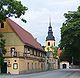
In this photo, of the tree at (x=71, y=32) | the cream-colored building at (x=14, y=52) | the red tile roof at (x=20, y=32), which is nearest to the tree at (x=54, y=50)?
the red tile roof at (x=20, y=32)

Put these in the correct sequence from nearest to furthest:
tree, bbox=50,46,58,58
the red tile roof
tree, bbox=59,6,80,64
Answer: tree, bbox=59,6,80,64, the red tile roof, tree, bbox=50,46,58,58

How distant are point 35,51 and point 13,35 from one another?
56.1ft

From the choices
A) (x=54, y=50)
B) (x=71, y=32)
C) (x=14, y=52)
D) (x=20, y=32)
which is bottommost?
(x=14, y=52)

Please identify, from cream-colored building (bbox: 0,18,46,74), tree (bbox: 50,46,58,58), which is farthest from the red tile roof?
tree (bbox: 50,46,58,58)

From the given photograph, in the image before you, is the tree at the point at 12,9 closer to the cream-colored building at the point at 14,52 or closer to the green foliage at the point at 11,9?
the green foliage at the point at 11,9

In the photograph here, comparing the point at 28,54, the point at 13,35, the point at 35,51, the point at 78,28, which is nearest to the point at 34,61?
the point at 35,51

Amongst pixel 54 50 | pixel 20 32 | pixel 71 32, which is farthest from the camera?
pixel 54 50

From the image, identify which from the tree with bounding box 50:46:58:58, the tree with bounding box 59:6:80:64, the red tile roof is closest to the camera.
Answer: the tree with bounding box 59:6:80:64

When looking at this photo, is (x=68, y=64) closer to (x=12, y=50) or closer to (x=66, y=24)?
(x=12, y=50)

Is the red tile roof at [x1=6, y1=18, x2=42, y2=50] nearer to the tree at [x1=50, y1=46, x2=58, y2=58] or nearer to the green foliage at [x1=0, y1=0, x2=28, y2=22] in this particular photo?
the green foliage at [x1=0, y1=0, x2=28, y2=22]

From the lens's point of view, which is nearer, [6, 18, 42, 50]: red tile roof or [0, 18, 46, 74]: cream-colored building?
[0, 18, 46, 74]: cream-colored building

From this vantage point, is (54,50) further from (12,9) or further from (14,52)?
(12,9)

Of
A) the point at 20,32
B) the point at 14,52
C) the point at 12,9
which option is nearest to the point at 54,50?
the point at 20,32

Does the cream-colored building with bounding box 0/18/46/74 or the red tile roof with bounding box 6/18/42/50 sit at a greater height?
the red tile roof with bounding box 6/18/42/50
